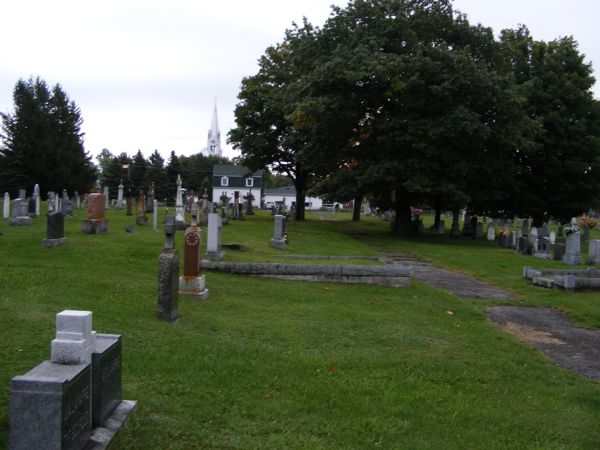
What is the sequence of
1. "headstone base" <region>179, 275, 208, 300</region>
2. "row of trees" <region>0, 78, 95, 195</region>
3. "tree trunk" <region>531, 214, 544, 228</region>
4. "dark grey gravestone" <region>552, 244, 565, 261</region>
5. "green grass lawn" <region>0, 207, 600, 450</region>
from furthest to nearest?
"row of trees" <region>0, 78, 95, 195</region>
"tree trunk" <region>531, 214, 544, 228</region>
"dark grey gravestone" <region>552, 244, 565, 261</region>
"headstone base" <region>179, 275, 208, 300</region>
"green grass lawn" <region>0, 207, 600, 450</region>

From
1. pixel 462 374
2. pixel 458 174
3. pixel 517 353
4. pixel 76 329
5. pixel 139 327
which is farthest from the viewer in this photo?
pixel 458 174

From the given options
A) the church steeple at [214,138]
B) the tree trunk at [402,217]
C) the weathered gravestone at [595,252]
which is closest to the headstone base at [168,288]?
the weathered gravestone at [595,252]

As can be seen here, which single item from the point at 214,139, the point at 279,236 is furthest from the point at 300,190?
the point at 214,139

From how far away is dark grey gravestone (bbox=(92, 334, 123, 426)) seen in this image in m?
4.36

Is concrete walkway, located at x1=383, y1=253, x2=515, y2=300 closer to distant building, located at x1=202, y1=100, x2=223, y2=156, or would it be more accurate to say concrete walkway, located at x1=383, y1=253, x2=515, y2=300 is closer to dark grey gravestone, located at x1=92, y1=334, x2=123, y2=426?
dark grey gravestone, located at x1=92, y1=334, x2=123, y2=426

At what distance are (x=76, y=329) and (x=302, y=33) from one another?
102 feet

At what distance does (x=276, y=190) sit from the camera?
113 metres

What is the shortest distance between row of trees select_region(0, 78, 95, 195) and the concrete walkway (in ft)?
120

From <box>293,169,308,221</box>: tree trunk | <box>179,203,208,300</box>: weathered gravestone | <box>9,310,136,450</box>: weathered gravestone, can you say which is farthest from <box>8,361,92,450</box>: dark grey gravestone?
<box>293,169,308,221</box>: tree trunk

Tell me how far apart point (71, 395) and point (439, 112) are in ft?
84.7

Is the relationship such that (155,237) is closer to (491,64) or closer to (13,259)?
(13,259)

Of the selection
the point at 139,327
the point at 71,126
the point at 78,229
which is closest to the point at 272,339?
the point at 139,327

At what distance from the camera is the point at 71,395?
379 centimetres

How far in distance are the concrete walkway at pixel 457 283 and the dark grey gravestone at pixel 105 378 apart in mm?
10446
